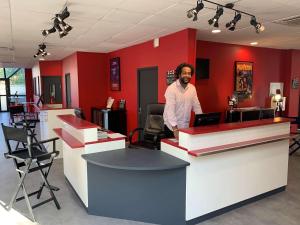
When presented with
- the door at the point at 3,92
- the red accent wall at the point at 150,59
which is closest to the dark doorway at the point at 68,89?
the red accent wall at the point at 150,59

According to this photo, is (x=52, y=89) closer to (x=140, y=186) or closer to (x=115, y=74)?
(x=115, y=74)

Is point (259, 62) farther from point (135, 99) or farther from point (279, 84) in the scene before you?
point (135, 99)

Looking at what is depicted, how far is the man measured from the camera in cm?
328

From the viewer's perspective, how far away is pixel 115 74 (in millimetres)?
6938

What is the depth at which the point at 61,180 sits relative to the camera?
4008 mm

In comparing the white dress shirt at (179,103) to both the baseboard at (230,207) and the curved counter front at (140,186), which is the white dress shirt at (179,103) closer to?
the curved counter front at (140,186)

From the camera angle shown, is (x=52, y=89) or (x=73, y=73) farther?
(x=52, y=89)

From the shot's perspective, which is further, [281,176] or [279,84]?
[279,84]

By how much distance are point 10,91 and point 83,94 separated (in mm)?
9108

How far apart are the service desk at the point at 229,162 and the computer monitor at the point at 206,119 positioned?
0.07m

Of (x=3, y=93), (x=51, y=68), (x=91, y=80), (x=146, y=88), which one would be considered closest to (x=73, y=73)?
(x=91, y=80)

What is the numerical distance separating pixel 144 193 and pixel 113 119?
12.9ft

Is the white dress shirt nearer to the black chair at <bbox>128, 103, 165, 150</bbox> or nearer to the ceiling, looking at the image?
the black chair at <bbox>128, 103, 165, 150</bbox>

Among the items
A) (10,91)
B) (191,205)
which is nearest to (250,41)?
(191,205)
